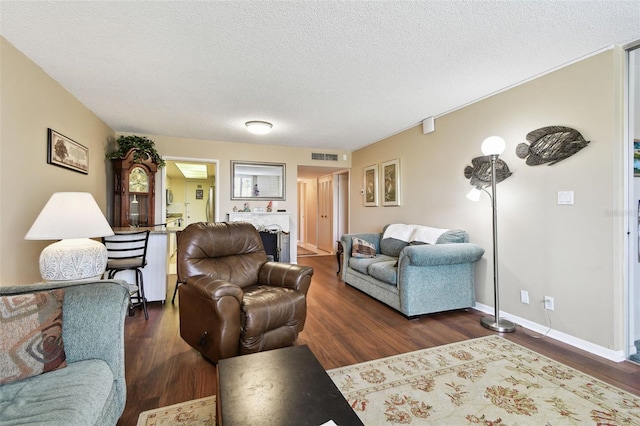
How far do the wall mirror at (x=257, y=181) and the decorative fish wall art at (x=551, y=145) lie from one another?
4.09m

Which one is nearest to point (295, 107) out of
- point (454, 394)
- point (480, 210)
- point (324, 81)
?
point (324, 81)

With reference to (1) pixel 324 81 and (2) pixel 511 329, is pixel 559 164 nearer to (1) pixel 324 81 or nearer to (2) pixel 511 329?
(2) pixel 511 329

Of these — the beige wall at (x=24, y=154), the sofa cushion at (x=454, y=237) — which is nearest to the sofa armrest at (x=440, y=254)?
the sofa cushion at (x=454, y=237)

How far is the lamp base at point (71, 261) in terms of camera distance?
1903mm

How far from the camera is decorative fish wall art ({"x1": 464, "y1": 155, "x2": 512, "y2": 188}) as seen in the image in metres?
2.95

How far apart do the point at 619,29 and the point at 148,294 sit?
192 inches

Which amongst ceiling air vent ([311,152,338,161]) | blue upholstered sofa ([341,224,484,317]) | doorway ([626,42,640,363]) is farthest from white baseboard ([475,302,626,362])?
ceiling air vent ([311,152,338,161])

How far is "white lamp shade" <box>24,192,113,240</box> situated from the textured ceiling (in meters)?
1.19

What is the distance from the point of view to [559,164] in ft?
8.16

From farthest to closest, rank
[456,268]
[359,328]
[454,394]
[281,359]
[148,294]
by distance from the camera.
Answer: [148,294] → [456,268] → [359,328] → [454,394] → [281,359]

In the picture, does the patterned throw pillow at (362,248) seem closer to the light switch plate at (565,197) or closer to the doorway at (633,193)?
the light switch plate at (565,197)

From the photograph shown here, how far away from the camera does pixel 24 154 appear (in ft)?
7.40

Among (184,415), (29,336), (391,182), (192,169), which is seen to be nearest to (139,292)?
(184,415)

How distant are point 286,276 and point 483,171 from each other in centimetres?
244
